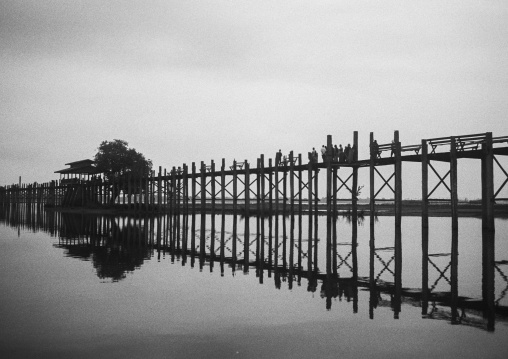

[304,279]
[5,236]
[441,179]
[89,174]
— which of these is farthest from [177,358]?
[89,174]

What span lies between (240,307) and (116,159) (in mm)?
54145

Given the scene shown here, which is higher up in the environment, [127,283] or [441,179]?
[441,179]

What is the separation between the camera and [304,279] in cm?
1222

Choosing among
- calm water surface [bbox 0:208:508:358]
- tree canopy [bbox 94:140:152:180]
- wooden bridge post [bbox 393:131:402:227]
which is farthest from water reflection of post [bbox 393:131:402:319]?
tree canopy [bbox 94:140:152:180]

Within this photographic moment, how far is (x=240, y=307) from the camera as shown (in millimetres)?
9062

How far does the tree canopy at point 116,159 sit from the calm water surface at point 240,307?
145ft

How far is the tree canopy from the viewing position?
5944 centimetres

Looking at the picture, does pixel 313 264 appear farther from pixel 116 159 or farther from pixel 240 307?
pixel 116 159

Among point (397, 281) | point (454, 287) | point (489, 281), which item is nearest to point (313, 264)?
point (397, 281)

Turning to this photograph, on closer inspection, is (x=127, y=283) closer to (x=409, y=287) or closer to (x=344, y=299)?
(x=344, y=299)

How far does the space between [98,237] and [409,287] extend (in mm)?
16918

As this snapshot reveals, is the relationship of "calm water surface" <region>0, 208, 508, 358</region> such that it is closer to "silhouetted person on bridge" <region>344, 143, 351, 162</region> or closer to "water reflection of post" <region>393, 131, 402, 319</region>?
"water reflection of post" <region>393, 131, 402, 319</region>

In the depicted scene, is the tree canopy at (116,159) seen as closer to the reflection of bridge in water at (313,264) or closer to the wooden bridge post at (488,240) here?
the reflection of bridge in water at (313,264)

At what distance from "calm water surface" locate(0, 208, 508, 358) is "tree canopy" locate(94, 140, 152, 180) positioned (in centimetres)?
4406
